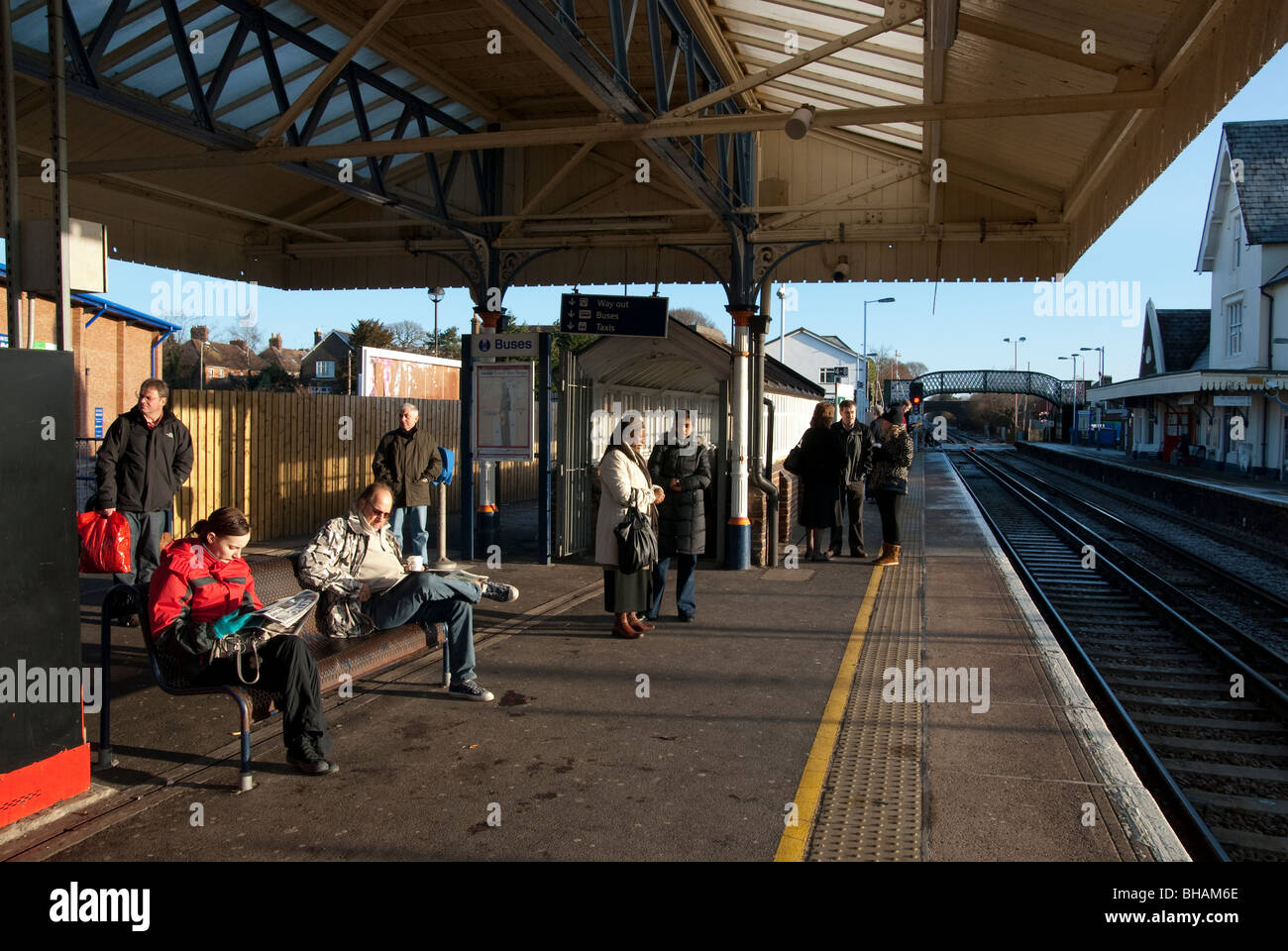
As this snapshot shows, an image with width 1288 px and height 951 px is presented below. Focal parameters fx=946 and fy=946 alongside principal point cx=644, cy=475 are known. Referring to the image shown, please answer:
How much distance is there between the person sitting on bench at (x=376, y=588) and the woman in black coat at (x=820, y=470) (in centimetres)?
591

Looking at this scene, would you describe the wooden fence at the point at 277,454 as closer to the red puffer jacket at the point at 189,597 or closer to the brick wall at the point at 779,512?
the brick wall at the point at 779,512

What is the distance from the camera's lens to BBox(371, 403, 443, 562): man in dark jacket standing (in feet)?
31.2

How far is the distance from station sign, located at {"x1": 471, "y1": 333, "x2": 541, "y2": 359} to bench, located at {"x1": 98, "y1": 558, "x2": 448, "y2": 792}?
16.7 feet

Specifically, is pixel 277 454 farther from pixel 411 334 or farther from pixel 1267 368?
pixel 411 334

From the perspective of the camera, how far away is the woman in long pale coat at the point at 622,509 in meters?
7.37

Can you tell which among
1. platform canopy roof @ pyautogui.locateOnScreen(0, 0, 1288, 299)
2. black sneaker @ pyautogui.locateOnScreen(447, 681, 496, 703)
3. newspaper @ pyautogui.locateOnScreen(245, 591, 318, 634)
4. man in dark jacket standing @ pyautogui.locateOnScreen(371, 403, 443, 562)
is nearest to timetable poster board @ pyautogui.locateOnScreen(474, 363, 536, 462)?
man in dark jacket standing @ pyautogui.locateOnScreen(371, 403, 443, 562)

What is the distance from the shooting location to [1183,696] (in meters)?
7.94

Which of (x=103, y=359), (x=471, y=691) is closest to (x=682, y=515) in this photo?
(x=471, y=691)

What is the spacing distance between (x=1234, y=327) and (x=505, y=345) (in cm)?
3545

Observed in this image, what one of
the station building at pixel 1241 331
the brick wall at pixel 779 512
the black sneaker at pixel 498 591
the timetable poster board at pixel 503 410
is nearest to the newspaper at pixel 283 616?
the black sneaker at pixel 498 591

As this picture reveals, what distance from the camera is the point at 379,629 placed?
5.65 m

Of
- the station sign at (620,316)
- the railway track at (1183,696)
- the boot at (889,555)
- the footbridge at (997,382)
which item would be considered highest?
the footbridge at (997,382)

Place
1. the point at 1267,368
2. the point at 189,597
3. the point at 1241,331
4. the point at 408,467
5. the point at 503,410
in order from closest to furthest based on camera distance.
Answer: the point at 189,597
the point at 408,467
the point at 503,410
the point at 1267,368
the point at 1241,331

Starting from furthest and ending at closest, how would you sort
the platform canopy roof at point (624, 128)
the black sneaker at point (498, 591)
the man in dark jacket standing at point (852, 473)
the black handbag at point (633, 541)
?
the man in dark jacket standing at point (852, 473)
the black handbag at point (633, 541)
the platform canopy roof at point (624, 128)
the black sneaker at point (498, 591)
